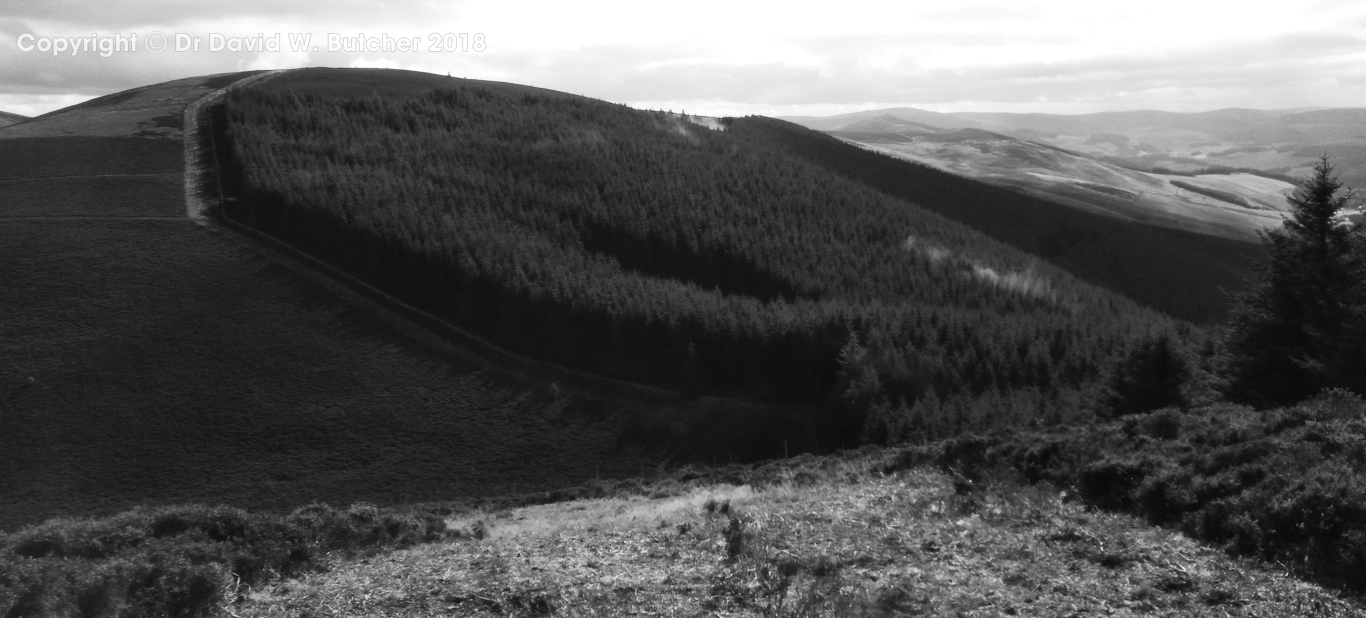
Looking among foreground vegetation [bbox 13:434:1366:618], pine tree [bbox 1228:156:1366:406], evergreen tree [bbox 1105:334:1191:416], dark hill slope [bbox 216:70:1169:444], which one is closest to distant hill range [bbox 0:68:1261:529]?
dark hill slope [bbox 216:70:1169:444]

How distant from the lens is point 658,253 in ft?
227

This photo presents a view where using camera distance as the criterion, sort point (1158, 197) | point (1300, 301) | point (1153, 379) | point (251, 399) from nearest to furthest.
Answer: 1. point (1300, 301)
2. point (1153, 379)
3. point (251, 399)
4. point (1158, 197)

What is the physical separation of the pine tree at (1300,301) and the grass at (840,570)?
1479cm

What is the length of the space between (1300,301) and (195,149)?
81958 millimetres

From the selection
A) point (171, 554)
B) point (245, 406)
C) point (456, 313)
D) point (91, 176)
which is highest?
point (91, 176)

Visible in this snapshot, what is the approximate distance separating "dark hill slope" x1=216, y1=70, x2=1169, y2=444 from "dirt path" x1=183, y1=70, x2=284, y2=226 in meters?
2.45

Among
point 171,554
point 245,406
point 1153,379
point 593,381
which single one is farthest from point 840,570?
point 245,406

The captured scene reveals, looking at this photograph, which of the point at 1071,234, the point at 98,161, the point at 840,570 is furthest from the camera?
the point at 1071,234

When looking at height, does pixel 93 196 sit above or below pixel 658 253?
above

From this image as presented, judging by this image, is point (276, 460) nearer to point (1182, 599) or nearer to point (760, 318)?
point (760, 318)

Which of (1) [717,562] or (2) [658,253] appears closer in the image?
(1) [717,562]

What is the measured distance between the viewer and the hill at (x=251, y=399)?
126 ft

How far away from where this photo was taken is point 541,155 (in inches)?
3364

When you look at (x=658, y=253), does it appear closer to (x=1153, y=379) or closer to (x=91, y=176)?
(x=1153, y=379)
